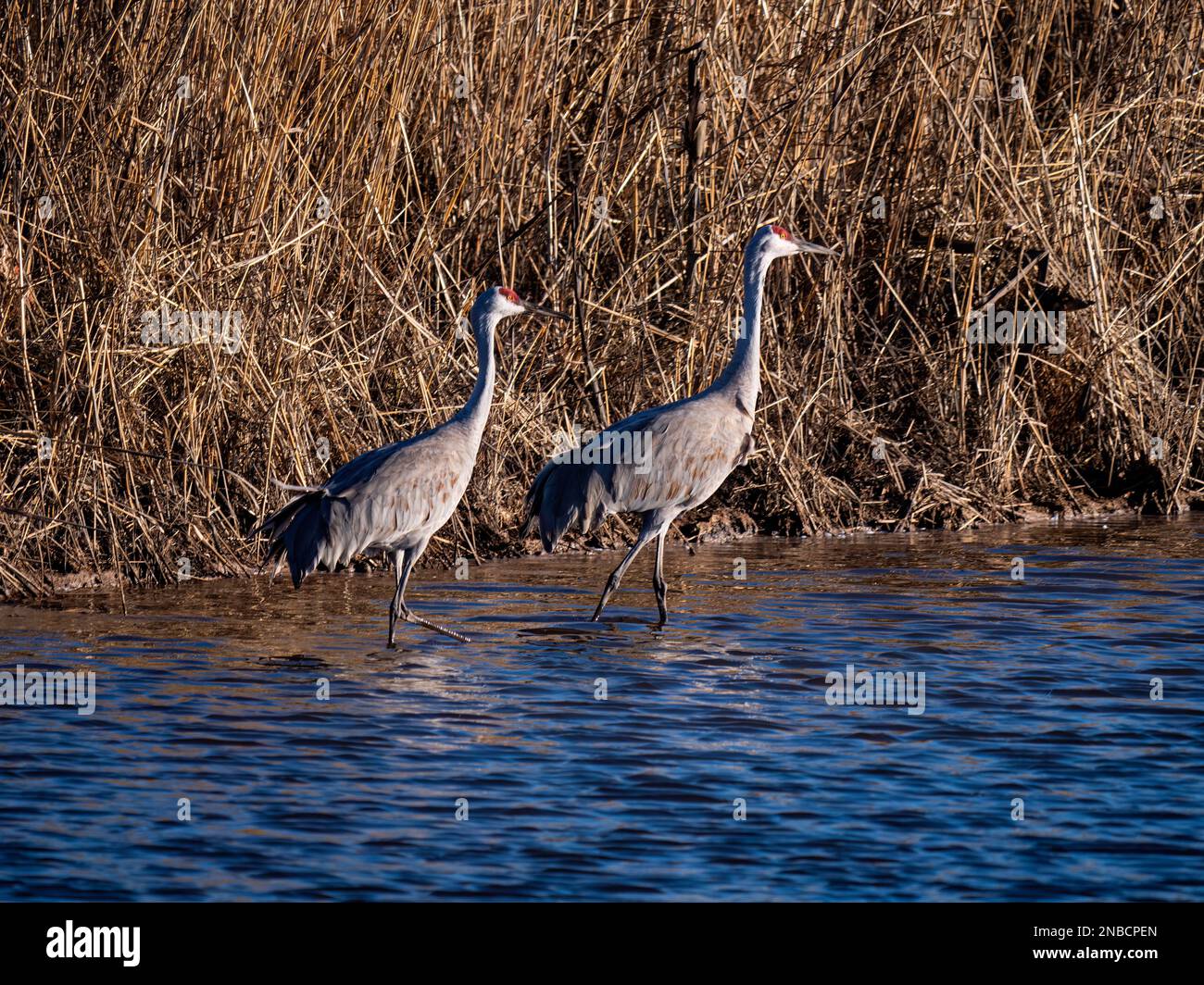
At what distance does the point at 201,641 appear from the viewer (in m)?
7.41

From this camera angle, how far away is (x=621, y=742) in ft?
20.4

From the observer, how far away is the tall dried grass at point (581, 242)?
819 centimetres

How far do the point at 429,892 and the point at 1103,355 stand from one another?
22.0 feet

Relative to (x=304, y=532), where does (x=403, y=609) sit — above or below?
below

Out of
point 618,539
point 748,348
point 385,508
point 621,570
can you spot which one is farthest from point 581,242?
point 385,508

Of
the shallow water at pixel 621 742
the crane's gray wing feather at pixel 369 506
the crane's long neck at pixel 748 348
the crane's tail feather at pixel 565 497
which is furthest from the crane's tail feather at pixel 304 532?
the crane's long neck at pixel 748 348

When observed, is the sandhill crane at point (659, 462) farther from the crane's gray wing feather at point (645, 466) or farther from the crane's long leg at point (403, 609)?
the crane's long leg at point (403, 609)

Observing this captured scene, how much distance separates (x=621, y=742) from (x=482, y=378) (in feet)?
7.61

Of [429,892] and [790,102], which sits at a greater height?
[790,102]

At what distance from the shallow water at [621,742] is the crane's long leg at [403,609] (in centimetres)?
7

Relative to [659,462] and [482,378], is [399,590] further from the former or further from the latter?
[659,462]
